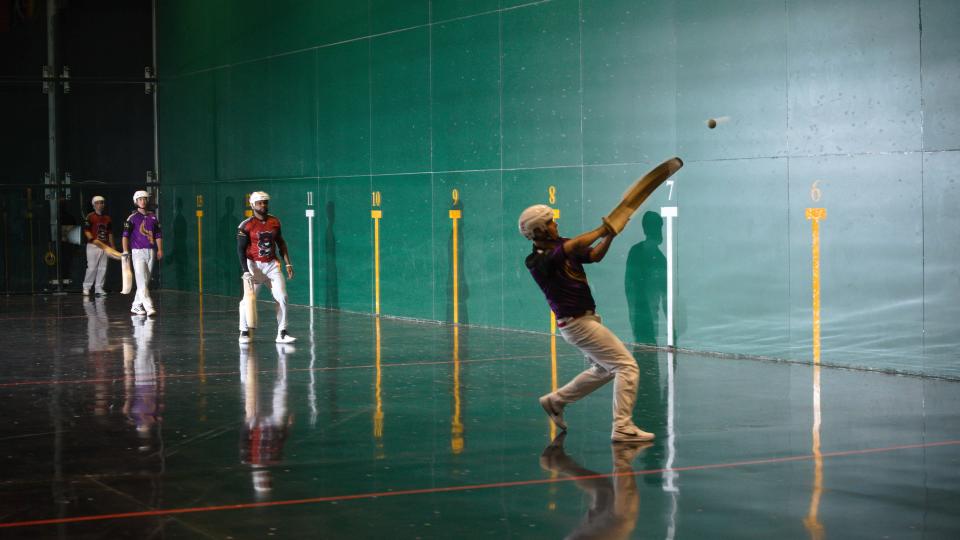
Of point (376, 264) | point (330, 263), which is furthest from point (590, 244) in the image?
point (330, 263)

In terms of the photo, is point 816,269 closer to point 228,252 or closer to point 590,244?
point 590,244

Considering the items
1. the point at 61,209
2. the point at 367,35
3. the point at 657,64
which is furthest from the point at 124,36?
the point at 657,64

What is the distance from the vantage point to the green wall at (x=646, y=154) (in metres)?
13.2

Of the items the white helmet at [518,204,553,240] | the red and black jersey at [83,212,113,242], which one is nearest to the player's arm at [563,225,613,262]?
the white helmet at [518,204,553,240]

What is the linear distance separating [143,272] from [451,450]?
44.2ft

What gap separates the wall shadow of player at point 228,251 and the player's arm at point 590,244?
18.5 m

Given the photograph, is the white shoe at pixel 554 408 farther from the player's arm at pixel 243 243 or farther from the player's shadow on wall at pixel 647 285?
the player's arm at pixel 243 243

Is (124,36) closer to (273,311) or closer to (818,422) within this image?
(273,311)

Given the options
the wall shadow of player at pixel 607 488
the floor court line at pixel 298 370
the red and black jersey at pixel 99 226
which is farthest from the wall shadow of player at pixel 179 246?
the wall shadow of player at pixel 607 488

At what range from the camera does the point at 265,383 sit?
13.0m

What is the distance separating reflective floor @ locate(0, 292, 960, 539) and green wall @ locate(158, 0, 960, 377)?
945 millimetres

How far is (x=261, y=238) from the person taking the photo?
1691 cm

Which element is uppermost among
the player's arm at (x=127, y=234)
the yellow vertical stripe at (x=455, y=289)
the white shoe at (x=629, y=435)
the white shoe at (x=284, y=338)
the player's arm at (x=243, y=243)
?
the player's arm at (x=127, y=234)

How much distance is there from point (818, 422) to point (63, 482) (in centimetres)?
572
